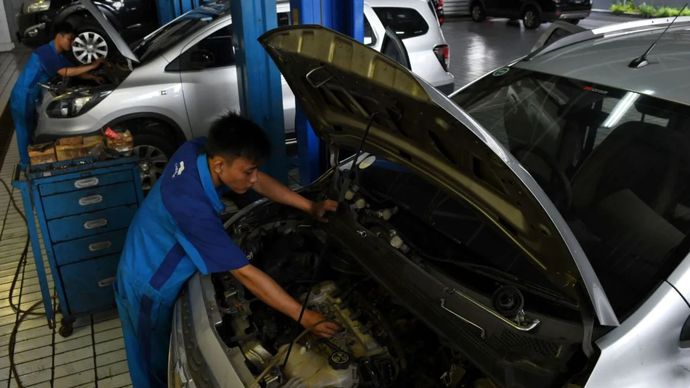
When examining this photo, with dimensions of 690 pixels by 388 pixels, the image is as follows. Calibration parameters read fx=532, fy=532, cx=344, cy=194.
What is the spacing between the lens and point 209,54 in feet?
15.3

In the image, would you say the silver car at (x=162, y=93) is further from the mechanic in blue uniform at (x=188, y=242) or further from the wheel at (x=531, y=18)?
the wheel at (x=531, y=18)

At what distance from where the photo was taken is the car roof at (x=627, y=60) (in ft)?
6.40

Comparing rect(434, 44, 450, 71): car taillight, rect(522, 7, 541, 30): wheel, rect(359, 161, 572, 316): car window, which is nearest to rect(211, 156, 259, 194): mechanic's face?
rect(359, 161, 572, 316): car window

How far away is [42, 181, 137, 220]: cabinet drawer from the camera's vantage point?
9.61 ft

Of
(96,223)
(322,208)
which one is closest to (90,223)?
(96,223)

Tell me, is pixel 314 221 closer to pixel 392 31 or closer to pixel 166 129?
pixel 166 129

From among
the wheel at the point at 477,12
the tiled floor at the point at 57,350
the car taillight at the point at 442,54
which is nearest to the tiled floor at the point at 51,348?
the tiled floor at the point at 57,350

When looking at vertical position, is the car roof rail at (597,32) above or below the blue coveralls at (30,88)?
above

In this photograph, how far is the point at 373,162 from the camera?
2.41 metres

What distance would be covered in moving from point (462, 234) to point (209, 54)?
3.47 meters

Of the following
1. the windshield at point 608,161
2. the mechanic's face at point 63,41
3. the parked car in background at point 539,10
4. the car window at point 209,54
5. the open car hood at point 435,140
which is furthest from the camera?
the parked car in background at point 539,10

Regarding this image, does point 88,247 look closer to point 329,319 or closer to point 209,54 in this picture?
point 329,319

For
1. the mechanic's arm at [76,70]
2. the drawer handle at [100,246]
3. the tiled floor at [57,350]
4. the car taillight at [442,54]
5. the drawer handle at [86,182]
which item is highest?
the mechanic's arm at [76,70]

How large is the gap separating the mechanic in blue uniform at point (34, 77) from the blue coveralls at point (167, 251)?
289 centimetres
